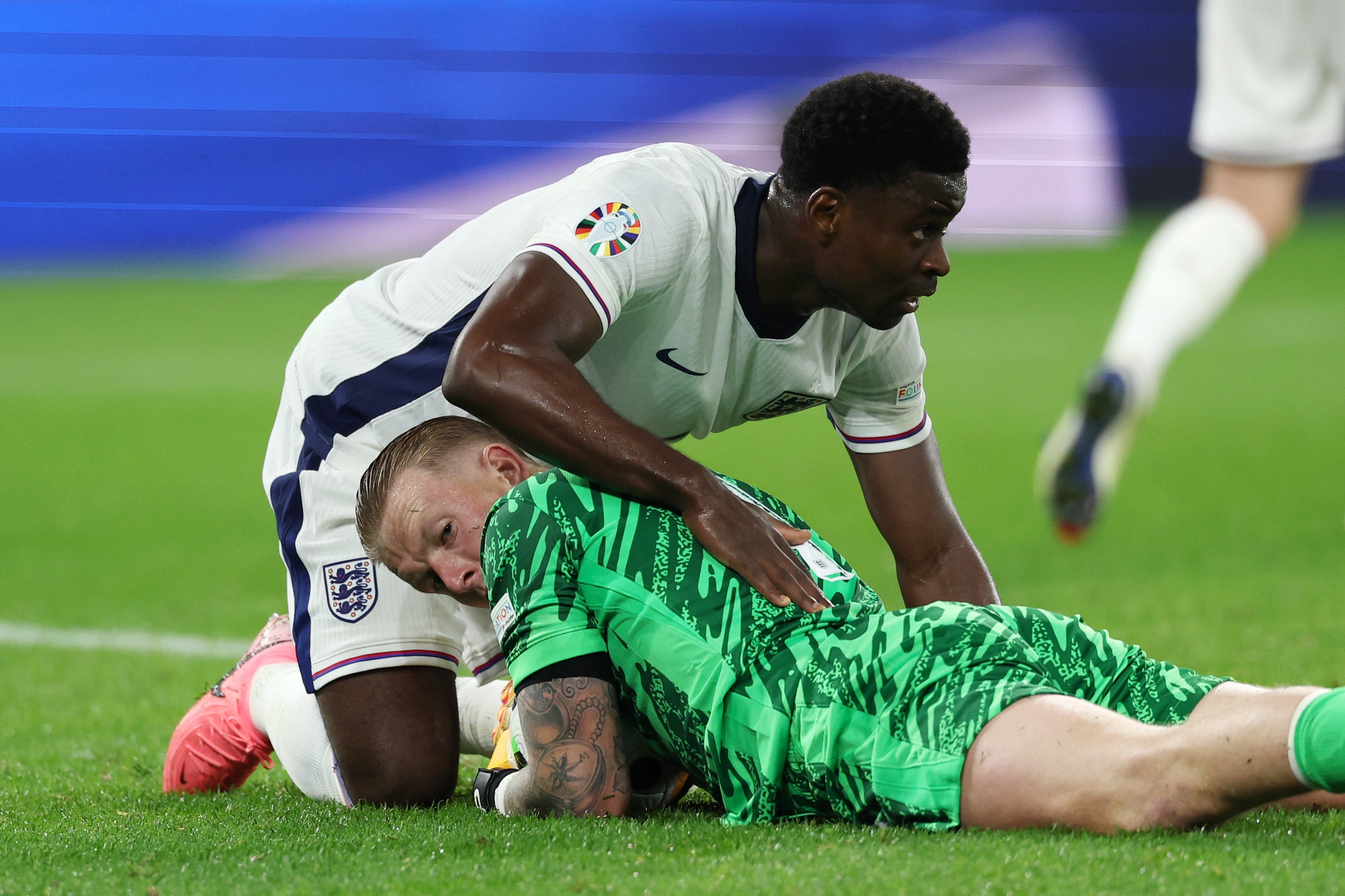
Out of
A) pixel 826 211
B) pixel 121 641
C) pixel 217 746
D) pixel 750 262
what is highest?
pixel 826 211

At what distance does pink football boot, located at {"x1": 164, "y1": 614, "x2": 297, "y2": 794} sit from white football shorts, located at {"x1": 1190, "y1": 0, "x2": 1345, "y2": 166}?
340 cm

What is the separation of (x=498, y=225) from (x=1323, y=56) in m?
2.85

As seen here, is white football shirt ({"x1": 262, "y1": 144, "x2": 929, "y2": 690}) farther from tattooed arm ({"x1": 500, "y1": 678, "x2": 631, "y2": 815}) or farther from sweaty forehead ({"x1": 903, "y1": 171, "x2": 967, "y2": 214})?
tattooed arm ({"x1": 500, "y1": 678, "x2": 631, "y2": 815})

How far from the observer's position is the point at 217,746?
3453 mm

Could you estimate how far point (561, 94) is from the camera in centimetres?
1853

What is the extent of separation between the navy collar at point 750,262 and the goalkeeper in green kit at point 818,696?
1.83 ft

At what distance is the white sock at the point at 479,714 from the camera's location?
12.0 feet

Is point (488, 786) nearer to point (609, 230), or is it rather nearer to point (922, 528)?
point (609, 230)

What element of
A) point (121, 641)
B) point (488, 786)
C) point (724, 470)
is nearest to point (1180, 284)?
point (488, 786)

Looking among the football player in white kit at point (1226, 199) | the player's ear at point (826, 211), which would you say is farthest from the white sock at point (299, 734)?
the football player in white kit at point (1226, 199)

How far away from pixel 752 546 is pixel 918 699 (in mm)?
399

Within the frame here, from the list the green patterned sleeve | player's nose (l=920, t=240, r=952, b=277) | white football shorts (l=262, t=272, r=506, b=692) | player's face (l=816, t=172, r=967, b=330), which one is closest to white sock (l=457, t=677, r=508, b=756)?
white football shorts (l=262, t=272, r=506, b=692)

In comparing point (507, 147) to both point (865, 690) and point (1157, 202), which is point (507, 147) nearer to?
point (1157, 202)

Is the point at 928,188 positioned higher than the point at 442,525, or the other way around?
the point at 928,188
